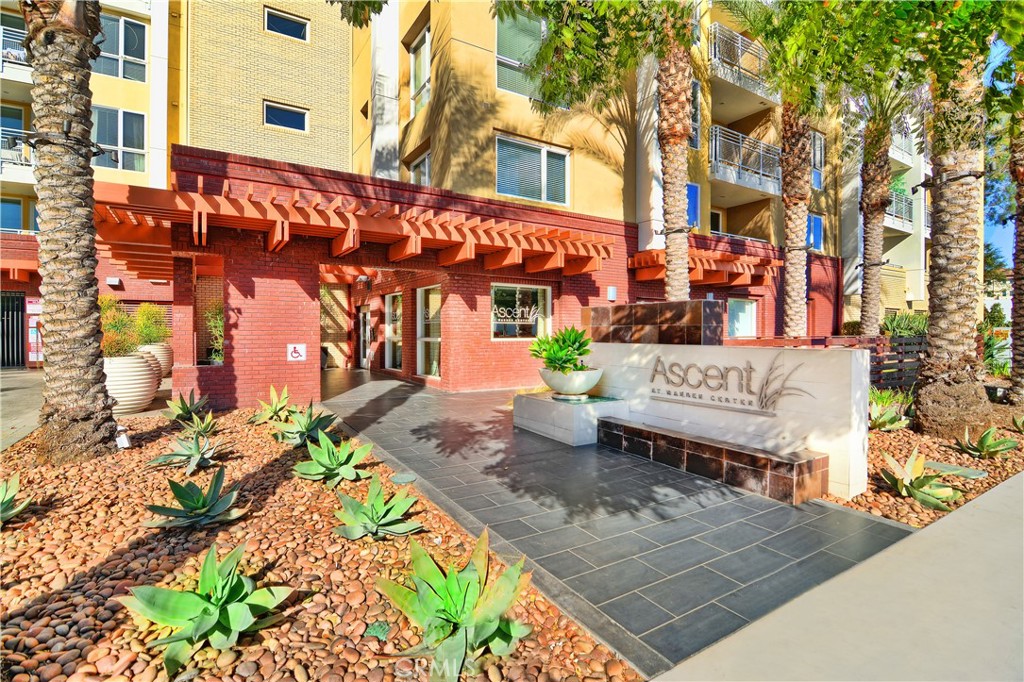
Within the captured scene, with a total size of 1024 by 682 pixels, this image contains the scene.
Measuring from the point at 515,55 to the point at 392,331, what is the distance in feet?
29.0

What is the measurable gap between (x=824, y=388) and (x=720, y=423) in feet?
4.09

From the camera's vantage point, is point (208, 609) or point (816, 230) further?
point (816, 230)

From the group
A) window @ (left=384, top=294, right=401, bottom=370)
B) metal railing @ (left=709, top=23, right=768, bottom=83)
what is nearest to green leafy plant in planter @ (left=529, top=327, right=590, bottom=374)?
window @ (left=384, top=294, right=401, bottom=370)

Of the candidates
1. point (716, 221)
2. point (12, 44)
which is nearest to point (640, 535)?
point (716, 221)

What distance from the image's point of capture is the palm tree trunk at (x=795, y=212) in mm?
12672

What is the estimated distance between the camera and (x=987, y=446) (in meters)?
5.32

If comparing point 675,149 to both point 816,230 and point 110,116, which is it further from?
point 110,116

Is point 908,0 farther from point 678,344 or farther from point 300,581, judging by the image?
point 300,581

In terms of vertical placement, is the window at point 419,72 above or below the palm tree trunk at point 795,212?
above

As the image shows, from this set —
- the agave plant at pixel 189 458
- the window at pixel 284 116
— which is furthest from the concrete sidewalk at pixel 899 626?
the window at pixel 284 116

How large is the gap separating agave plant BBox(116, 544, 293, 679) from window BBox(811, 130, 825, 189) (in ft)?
74.8

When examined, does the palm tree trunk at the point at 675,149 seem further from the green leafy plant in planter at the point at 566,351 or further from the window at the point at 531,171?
the green leafy plant in planter at the point at 566,351

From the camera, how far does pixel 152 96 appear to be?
16453 mm

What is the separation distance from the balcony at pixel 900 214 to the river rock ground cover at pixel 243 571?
26.3 metres
